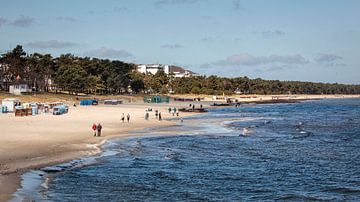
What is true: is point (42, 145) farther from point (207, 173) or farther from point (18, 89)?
point (18, 89)

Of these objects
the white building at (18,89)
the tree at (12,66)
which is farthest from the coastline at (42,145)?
the tree at (12,66)

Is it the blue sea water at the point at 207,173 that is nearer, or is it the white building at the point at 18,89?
the blue sea water at the point at 207,173

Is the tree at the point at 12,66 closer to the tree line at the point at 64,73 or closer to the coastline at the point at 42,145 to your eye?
the tree line at the point at 64,73

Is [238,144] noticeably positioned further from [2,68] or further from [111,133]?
[2,68]

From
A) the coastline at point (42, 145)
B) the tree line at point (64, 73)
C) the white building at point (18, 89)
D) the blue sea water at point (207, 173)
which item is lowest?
the blue sea water at point (207, 173)

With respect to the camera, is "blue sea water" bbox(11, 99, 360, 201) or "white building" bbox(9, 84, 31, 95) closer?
"blue sea water" bbox(11, 99, 360, 201)

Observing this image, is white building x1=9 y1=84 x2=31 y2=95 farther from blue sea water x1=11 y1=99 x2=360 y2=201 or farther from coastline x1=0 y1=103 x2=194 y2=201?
blue sea water x1=11 y1=99 x2=360 y2=201

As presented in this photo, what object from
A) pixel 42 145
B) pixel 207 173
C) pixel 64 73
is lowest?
pixel 207 173

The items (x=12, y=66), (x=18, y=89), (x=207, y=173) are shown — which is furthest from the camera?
(x=12, y=66)

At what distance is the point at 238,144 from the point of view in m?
41.1

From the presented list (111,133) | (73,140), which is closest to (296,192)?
(73,140)

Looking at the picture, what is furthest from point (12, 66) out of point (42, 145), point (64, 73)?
point (42, 145)

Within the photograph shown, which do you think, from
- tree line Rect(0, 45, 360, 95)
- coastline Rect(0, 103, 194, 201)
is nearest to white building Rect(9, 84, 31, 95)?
tree line Rect(0, 45, 360, 95)

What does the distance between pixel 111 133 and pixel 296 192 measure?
2794cm
